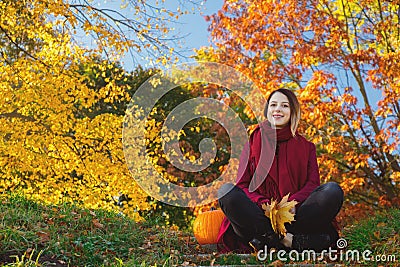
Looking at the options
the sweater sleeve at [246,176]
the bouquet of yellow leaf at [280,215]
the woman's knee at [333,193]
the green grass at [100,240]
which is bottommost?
the green grass at [100,240]

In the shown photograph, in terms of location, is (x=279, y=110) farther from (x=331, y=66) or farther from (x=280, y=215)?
(x=331, y=66)

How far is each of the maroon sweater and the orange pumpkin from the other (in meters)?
0.13

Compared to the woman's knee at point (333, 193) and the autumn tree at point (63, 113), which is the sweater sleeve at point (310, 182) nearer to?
the woman's knee at point (333, 193)

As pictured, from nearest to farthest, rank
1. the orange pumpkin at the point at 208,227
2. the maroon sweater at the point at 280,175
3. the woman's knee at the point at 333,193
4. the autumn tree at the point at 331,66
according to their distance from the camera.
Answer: the woman's knee at the point at 333,193
the maroon sweater at the point at 280,175
the orange pumpkin at the point at 208,227
the autumn tree at the point at 331,66

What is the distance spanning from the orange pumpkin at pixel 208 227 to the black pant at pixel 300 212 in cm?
39

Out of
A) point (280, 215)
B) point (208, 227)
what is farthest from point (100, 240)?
point (280, 215)

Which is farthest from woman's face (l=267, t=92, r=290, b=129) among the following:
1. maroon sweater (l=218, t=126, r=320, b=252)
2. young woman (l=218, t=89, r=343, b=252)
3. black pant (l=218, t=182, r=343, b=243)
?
black pant (l=218, t=182, r=343, b=243)

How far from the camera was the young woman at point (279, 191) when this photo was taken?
3.64m

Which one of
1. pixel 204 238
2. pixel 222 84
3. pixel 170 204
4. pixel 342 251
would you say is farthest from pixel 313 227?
pixel 170 204

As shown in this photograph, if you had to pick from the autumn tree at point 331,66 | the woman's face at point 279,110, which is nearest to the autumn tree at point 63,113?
the autumn tree at point 331,66

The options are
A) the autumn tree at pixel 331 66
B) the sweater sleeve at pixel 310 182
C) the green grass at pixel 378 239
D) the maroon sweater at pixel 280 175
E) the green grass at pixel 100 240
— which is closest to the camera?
the green grass at pixel 100 240

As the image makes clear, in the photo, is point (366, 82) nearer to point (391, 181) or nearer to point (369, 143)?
point (369, 143)

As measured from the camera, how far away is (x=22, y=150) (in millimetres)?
8422

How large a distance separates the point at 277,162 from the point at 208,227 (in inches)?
32.5
